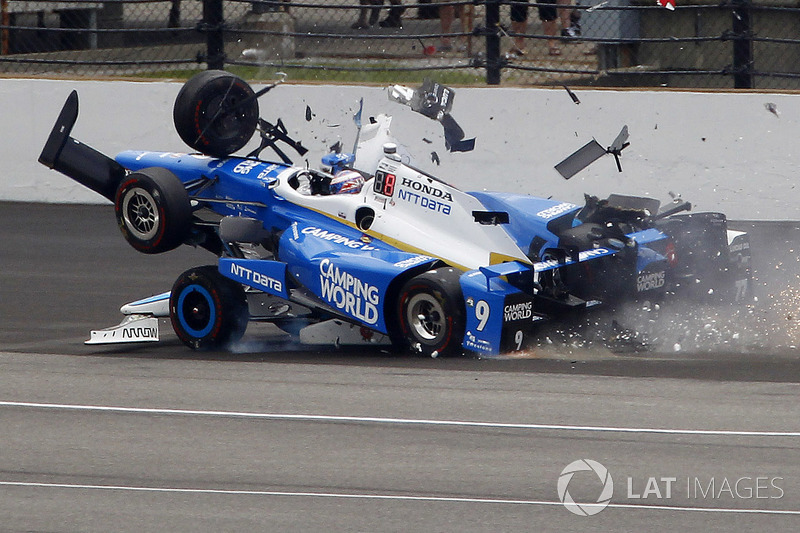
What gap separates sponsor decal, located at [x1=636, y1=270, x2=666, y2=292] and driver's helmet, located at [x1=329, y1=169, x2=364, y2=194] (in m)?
2.13

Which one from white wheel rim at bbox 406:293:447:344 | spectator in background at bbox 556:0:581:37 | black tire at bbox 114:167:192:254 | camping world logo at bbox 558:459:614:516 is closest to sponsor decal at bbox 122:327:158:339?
black tire at bbox 114:167:192:254

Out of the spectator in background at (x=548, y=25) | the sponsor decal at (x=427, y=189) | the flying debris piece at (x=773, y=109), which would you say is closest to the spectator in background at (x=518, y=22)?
the spectator in background at (x=548, y=25)

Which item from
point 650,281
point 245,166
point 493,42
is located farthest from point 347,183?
point 493,42

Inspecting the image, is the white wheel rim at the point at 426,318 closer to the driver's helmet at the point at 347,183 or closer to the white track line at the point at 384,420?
the driver's helmet at the point at 347,183

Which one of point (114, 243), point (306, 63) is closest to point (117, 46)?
point (306, 63)

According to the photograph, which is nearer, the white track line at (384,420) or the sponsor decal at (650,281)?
the white track line at (384,420)

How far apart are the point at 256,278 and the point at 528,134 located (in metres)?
5.61

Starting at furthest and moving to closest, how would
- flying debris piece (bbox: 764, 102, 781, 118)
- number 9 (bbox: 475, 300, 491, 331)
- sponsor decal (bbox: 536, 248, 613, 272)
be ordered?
flying debris piece (bbox: 764, 102, 781, 118), sponsor decal (bbox: 536, 248, 613, 272), number 9 (bbox: 475, 300, 491, 331)

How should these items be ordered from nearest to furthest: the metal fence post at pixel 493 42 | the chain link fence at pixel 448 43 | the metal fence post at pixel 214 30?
the chain link fence at pixel 448 43
the metal fence post at pixel 493 42
the metal fence post at pixel 214 30

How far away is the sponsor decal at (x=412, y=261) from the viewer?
340 inches

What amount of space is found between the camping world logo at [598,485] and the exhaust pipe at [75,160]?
5120mm

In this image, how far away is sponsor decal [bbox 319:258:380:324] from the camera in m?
8.67

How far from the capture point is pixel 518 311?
8.43 m

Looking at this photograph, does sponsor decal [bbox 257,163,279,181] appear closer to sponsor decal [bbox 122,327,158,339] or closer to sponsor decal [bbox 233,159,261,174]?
sponsor decal [bbox 233,159,261,174]
